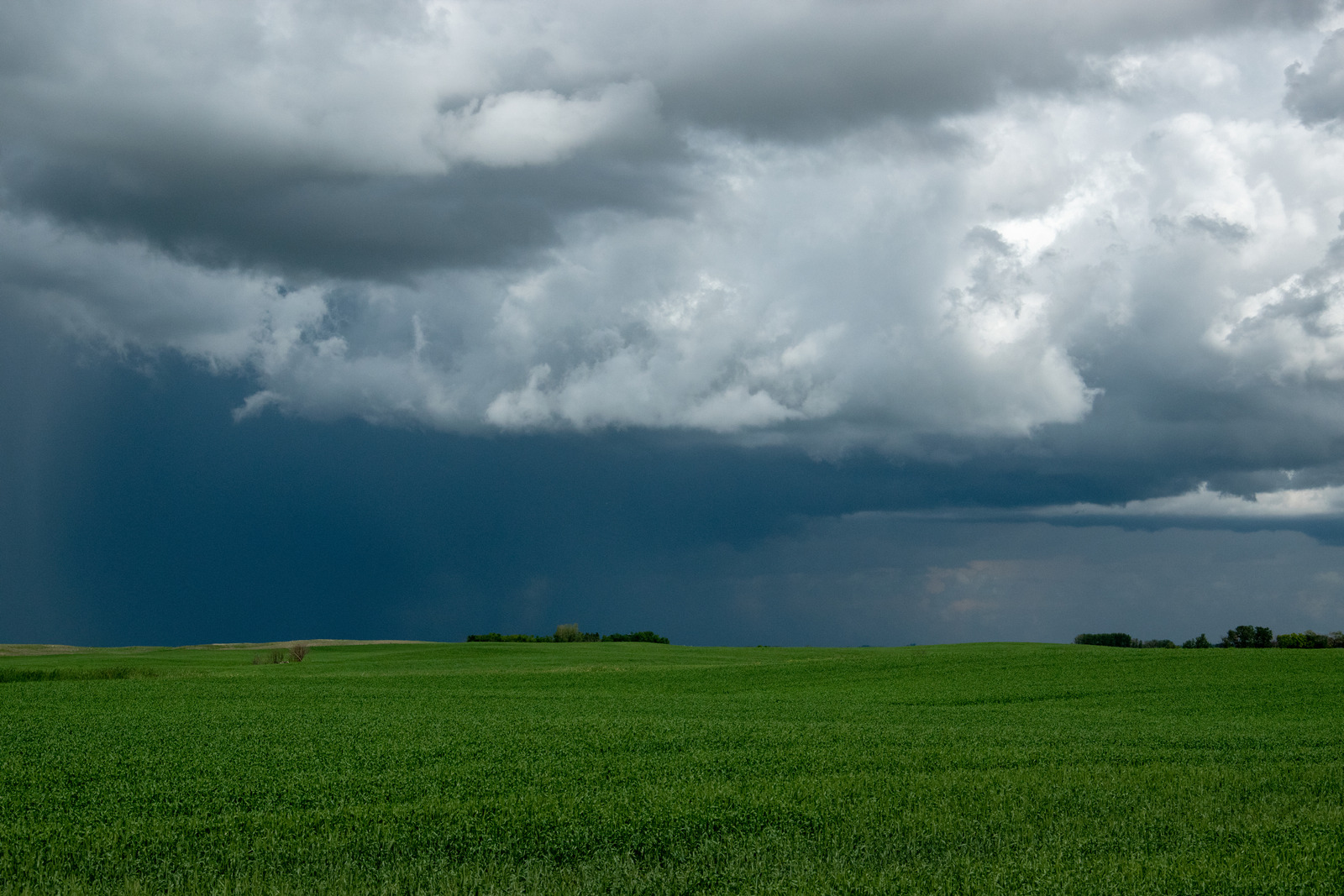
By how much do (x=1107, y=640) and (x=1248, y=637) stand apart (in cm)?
1189

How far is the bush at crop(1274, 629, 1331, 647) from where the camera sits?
2224 inches

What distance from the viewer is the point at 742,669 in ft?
144

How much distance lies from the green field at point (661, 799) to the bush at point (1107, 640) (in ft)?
152

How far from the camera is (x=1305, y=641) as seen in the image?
187 feet

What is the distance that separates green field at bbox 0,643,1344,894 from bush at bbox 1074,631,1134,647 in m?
46.2

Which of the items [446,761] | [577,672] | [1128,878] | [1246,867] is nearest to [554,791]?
[446,761]

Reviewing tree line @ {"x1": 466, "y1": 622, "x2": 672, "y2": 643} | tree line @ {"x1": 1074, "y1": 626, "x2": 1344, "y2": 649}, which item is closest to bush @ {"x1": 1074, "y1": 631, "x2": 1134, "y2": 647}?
tree line @ {"x1": 1074, "y1": 626, "x2": 1344, "y2": 649}

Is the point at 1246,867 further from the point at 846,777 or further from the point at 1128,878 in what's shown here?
the point at 846,777

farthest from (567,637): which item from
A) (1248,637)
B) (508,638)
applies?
(1248,637)

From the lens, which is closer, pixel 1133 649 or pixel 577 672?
pixel 577 672

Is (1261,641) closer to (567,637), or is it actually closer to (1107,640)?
(1107,640)

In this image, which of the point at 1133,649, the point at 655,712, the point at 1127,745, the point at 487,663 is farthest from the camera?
the point at 487,663

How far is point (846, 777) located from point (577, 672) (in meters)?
31.6

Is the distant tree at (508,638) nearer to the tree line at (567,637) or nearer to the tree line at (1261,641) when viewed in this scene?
the tree line at (567,637)
